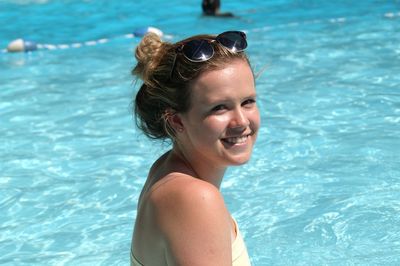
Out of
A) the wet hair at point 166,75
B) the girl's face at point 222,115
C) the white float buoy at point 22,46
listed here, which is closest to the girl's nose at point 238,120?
the girl's face at point 222,115

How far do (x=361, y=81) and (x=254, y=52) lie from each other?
2071 millimetres

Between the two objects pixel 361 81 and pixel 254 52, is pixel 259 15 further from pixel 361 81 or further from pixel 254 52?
pixel 361 81

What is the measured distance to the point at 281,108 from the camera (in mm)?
6484

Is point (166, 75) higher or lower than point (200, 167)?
higher

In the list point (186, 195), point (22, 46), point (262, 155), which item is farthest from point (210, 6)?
point (186, 195)

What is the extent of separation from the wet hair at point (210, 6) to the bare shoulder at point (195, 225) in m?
9.74

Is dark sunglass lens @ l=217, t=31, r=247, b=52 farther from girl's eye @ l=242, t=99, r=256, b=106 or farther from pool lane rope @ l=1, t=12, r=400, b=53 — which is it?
pool lane rope @ l=1, t=12, r=400, b=53

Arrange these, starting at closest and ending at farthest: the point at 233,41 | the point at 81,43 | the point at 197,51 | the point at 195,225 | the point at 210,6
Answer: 1. the point at 195,225
2. the point at 197,51
3. the point at 233,41
4. the point at 81,43
5. the point at 210,6

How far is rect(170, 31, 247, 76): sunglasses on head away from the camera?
227 cm

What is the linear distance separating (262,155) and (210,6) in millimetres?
6808

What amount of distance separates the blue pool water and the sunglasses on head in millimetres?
784

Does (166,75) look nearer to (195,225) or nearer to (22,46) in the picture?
(195,225)

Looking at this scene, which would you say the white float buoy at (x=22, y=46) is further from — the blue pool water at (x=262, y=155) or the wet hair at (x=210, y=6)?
the wet hair at (x=210, y=6)

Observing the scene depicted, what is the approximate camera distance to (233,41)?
2371 millimetres
